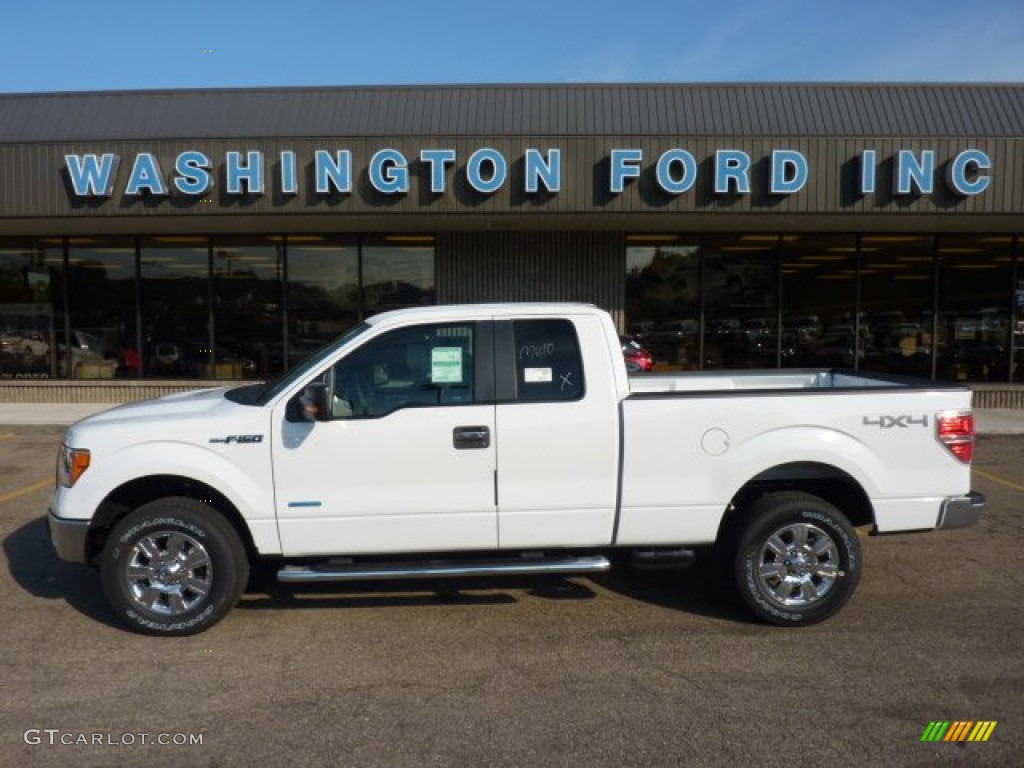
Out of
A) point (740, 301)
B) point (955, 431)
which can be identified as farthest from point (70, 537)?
point (740, 301)

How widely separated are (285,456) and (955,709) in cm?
361

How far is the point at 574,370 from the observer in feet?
16.0

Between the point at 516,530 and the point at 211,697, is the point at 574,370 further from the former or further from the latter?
the point at 211,697

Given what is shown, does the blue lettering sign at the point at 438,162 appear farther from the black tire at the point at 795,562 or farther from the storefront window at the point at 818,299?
the black tire at the point at 795,562

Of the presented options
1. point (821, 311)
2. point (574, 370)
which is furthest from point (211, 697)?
point (821, 311)

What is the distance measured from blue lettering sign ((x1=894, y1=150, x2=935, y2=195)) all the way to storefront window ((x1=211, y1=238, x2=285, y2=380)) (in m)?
10.5

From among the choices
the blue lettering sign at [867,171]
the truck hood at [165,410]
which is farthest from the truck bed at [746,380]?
the blue lettering sign at [867,171]

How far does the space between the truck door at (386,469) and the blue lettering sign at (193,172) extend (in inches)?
345

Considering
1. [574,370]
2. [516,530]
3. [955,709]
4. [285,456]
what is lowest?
[955,709]

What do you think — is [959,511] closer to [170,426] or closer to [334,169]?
[170,426]

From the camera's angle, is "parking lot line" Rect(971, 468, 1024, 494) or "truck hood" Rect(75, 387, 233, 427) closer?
"truck hood" Rect(75, 387, 233, 427)

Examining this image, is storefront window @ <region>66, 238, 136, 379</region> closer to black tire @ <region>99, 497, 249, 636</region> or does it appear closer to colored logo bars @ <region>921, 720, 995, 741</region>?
black tire @ <region>99, 497, 249, 636</region>

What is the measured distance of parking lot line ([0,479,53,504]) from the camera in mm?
8180

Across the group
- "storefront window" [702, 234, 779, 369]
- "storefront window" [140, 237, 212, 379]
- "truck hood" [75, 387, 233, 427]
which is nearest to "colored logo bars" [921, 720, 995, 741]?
"truck hood" [75, 387, 233, 427]
